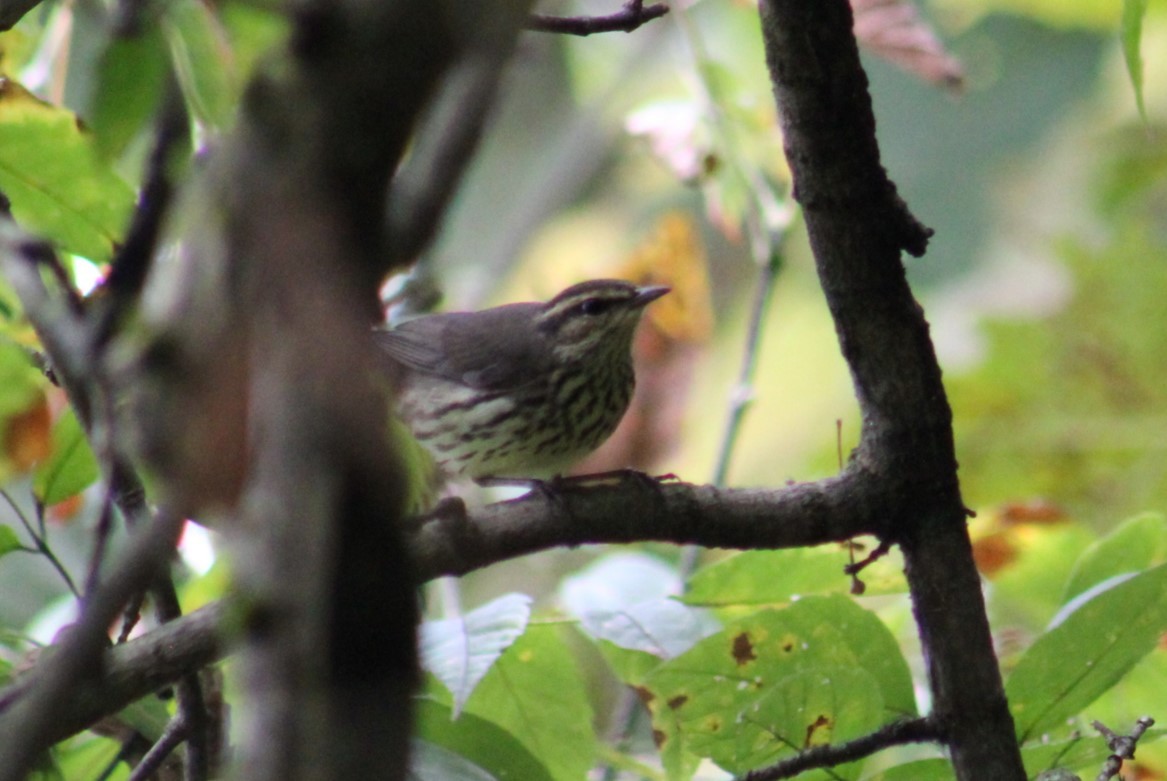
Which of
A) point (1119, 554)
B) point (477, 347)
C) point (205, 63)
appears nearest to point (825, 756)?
point (1119, 554)

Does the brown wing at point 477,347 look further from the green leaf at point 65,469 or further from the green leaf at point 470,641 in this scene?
the green leaf at point 470,641

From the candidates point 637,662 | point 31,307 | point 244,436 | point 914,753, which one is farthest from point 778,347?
point 244,436

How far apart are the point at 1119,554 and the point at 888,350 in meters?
0.56

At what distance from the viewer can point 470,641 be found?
1.63 m

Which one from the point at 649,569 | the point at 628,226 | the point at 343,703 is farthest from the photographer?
the point at 628,226

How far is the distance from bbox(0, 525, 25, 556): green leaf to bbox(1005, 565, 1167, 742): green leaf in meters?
1.24

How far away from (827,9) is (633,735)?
124cm

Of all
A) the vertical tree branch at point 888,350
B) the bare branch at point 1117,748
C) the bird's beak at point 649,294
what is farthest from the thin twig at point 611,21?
the bird's beak at point 649,294

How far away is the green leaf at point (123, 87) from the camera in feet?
3.50

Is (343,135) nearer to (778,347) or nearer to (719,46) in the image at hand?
(778,347)

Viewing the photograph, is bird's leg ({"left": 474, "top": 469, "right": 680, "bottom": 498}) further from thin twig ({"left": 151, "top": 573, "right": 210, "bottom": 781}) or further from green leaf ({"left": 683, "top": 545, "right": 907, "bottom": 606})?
thin twig ({"left": 151, "top": 573, "right": 210, "bottom": 781})

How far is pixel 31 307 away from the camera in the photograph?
4.73 feet

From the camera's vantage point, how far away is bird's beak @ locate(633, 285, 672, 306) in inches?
143

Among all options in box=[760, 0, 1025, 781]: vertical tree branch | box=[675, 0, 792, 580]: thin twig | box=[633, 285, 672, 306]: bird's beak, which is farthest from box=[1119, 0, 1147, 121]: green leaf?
box=[633, 285, 672, 306]: bird's beak
